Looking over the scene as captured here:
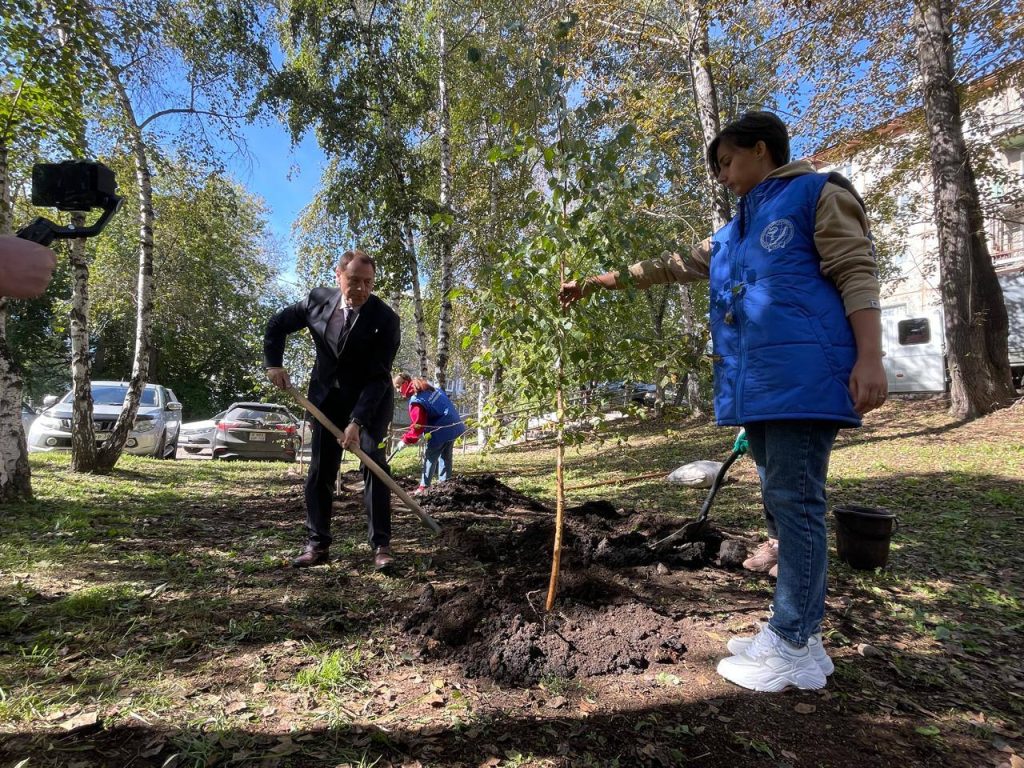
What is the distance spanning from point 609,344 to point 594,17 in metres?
8.28

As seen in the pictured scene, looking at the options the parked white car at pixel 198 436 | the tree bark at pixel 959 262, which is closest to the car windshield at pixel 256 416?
the parked white car at pixel 198 436

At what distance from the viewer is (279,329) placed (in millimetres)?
3492

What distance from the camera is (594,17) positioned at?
8.58m

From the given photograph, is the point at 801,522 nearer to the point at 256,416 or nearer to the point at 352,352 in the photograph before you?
the point at 352,352

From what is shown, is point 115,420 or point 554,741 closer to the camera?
point 554,741

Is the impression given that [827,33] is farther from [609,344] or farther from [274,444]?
[274,444]

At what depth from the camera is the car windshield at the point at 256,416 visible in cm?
1255

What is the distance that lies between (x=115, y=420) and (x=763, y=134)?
11.6 meters

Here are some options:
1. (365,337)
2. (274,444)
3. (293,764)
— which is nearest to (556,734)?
(293,764)

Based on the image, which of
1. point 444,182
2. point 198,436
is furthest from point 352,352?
point 198,436

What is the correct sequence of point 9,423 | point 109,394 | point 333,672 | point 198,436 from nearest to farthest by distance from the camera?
point 333,672
point 9,423
point 109,394
point 198,436

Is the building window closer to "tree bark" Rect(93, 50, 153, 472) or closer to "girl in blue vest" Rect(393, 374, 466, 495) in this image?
"girl in blue vest" Rect(393, 374, 466, 495)

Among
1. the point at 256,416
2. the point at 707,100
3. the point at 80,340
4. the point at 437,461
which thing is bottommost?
the point at 437,461

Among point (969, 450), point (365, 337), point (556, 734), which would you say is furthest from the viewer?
point (969, 450)
